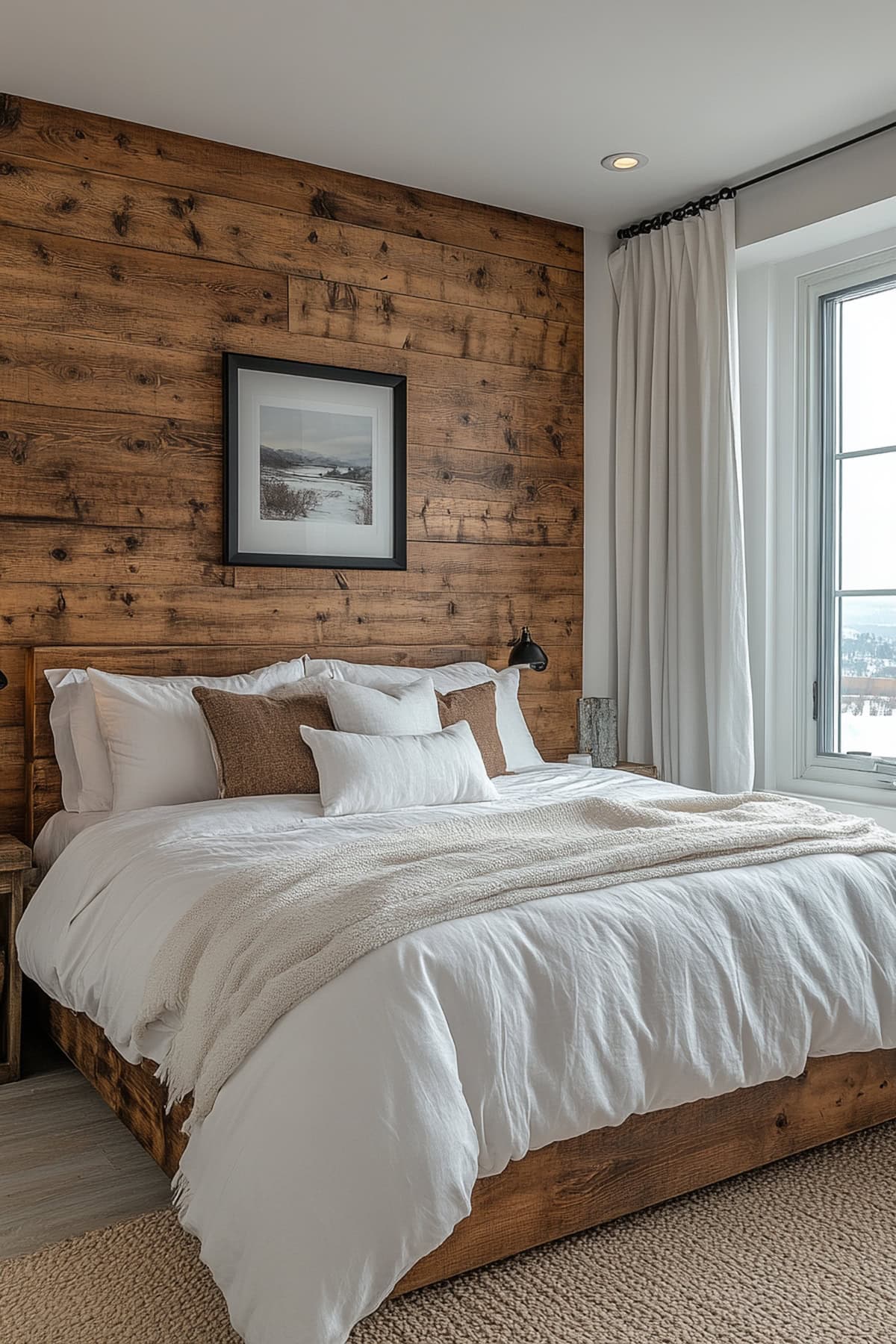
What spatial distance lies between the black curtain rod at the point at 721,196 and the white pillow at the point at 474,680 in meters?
1.82

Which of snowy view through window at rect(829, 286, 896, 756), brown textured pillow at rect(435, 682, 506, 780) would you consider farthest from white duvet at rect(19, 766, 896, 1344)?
snowy view through window at rect(829, 286, 896, 756)

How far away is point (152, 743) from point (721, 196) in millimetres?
2765

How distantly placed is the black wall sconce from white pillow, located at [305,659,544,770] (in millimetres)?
41

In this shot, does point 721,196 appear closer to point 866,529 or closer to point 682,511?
point 682,511

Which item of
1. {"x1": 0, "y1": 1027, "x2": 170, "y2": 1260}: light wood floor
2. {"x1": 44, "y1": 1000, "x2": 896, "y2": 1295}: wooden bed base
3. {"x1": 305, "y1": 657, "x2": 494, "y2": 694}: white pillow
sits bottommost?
{"x1": 0, "y1": 1027, "x2": 170, "y2": 1260}: light wood floor

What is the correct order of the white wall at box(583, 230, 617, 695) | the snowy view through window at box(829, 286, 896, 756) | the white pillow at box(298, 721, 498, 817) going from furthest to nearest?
the white wall at box(583, 230, 617, 695), the snowy view through window at box(829, 286, 896, 756), the white pillow at box(298, 721, 498, 817)

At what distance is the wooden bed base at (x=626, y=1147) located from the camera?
6.37ft

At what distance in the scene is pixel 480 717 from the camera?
360cm

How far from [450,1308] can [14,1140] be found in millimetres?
1211

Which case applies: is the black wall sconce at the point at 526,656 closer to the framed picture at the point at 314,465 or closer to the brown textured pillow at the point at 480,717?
the brown textured pillow at the point at 480,717

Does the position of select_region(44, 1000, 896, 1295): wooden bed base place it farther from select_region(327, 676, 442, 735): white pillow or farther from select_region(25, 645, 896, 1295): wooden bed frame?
select_region(327, 676, 442, 735): white pillow

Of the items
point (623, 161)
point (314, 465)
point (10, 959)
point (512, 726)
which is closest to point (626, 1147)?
point (10, 959)

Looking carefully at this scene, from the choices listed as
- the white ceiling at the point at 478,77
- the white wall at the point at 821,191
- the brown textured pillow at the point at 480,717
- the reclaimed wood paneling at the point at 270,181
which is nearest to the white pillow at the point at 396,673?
the brown textured pillow at the point at 480,717

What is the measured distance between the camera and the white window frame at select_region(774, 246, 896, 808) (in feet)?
13.5
